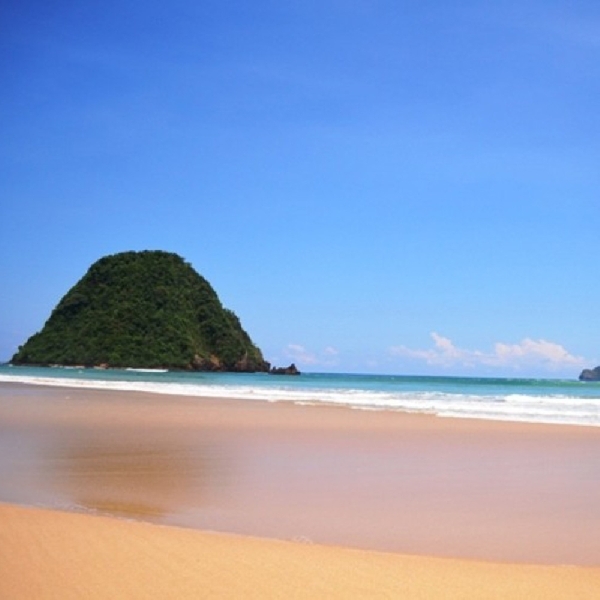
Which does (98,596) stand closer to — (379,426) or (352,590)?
(352,590)

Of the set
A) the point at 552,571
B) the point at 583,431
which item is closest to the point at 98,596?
the point at 552,571

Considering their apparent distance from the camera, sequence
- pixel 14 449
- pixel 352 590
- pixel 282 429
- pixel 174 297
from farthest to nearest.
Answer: pixel 174 297 < pixel 282 429 < pixel 14 449 < pixel 352 590

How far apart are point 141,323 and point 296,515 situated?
9186 cm

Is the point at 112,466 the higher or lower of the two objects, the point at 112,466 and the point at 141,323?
the lower

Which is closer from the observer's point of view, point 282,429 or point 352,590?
point 352,590

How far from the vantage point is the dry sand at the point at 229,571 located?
3.97m

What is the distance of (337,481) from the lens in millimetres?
8156

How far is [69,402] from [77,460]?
1327 centimetres

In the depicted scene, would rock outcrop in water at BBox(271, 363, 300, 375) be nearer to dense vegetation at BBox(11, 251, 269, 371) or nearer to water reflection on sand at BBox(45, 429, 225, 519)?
dense vegetation at BBox(11, 251, 269, 371)

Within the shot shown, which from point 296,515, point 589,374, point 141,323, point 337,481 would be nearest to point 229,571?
point 296,515

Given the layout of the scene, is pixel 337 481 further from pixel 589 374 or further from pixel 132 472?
pixel 589 374

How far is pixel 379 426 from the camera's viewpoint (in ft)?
50.2

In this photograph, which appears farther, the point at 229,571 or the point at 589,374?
the point at 589,374

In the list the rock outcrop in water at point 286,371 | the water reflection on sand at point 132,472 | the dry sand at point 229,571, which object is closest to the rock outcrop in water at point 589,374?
the rock outcrop in water at point 286,371
